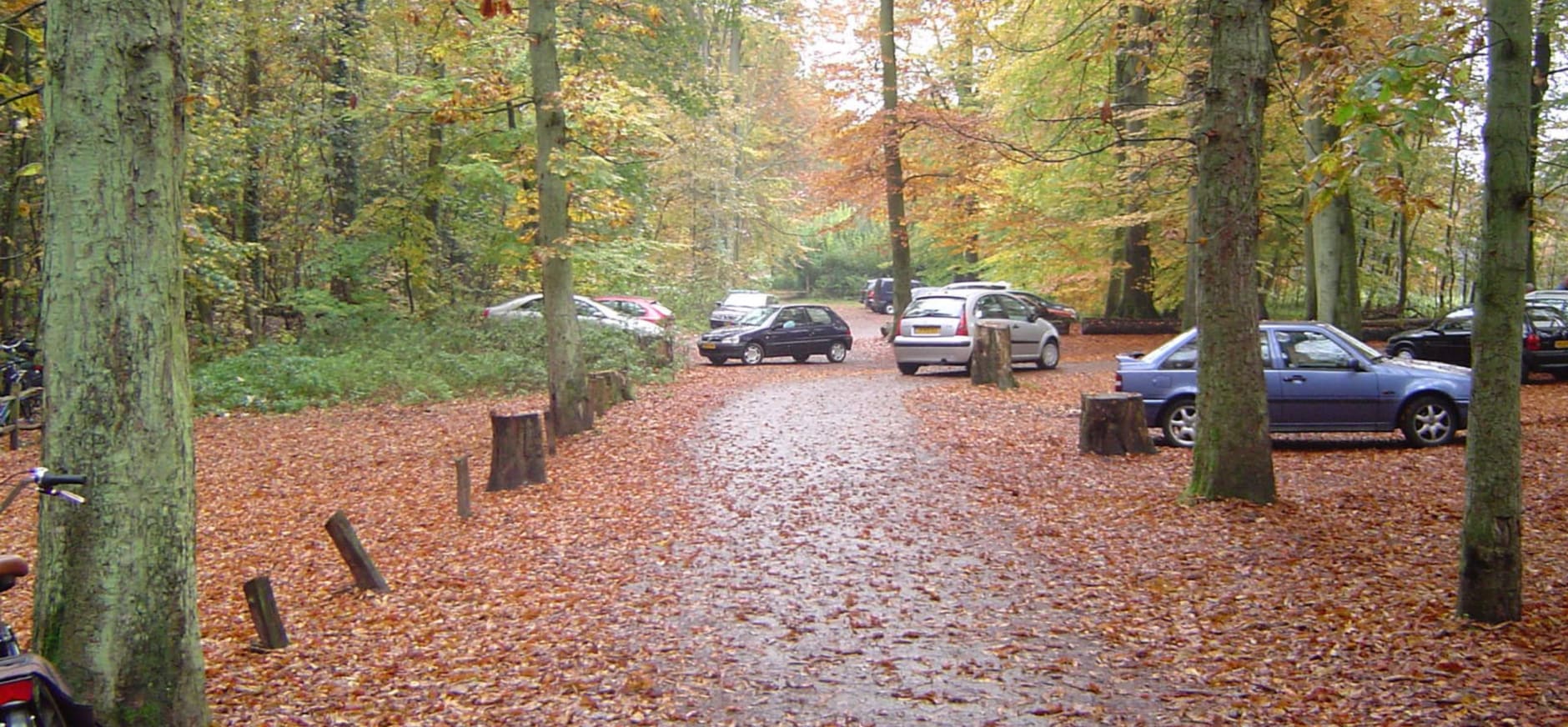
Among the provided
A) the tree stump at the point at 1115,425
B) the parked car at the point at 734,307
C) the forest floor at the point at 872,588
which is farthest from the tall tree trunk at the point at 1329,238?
the parked car at the point at 734,307

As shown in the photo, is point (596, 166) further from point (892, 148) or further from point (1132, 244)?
point (1132, 244)

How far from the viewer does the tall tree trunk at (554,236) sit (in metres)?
13.8

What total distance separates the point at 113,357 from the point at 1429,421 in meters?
13.2

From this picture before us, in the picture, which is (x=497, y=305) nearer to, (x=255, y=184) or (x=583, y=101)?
(x=255, y=184)

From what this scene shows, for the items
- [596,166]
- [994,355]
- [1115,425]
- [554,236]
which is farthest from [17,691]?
[596,166]

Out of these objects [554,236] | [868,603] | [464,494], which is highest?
[554,236]

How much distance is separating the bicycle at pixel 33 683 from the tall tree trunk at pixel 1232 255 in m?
7.95

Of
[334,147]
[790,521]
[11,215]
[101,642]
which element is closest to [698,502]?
[790,521]

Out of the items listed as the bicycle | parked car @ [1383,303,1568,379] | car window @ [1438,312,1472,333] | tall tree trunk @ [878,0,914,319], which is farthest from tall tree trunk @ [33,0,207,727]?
tall tree trunk @ [878,0,914,319]

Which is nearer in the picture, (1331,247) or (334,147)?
(1331,247)

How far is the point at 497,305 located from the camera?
2602 cm

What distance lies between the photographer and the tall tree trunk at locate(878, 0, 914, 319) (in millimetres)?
27453

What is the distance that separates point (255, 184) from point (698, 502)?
1609 cm

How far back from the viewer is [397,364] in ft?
68.3
